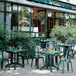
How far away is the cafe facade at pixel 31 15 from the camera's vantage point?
1381 centimetres

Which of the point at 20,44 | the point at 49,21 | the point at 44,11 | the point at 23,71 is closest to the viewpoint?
the point at 23,71

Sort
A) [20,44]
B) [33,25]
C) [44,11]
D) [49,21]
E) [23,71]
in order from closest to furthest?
[23,71], [20,44], [33,25], [44,11], [49,21]

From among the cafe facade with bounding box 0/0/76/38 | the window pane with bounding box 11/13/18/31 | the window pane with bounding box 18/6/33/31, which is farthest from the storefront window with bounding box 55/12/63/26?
the window pane with bounding box 11/13/18/31

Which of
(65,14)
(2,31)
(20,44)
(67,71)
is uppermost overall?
(65,14)

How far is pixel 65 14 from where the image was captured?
2053 cm

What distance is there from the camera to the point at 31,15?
15.8 metres

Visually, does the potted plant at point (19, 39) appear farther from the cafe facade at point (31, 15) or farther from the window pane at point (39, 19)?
the window pane at point (39, 19)

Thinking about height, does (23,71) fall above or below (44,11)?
below

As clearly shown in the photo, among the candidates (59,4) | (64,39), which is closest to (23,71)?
(64,39)

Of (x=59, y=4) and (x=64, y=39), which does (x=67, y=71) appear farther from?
(x=59, y=4)

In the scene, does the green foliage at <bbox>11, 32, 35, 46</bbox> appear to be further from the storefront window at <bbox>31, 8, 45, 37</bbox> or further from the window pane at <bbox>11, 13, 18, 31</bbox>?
the storefront window at <bbox>31, 8, 45, 37</bbox>

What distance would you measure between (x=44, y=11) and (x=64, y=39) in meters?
6.15

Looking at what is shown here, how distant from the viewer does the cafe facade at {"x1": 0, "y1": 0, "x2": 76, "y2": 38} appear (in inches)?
544

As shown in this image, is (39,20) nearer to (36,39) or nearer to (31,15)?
(31,15)
